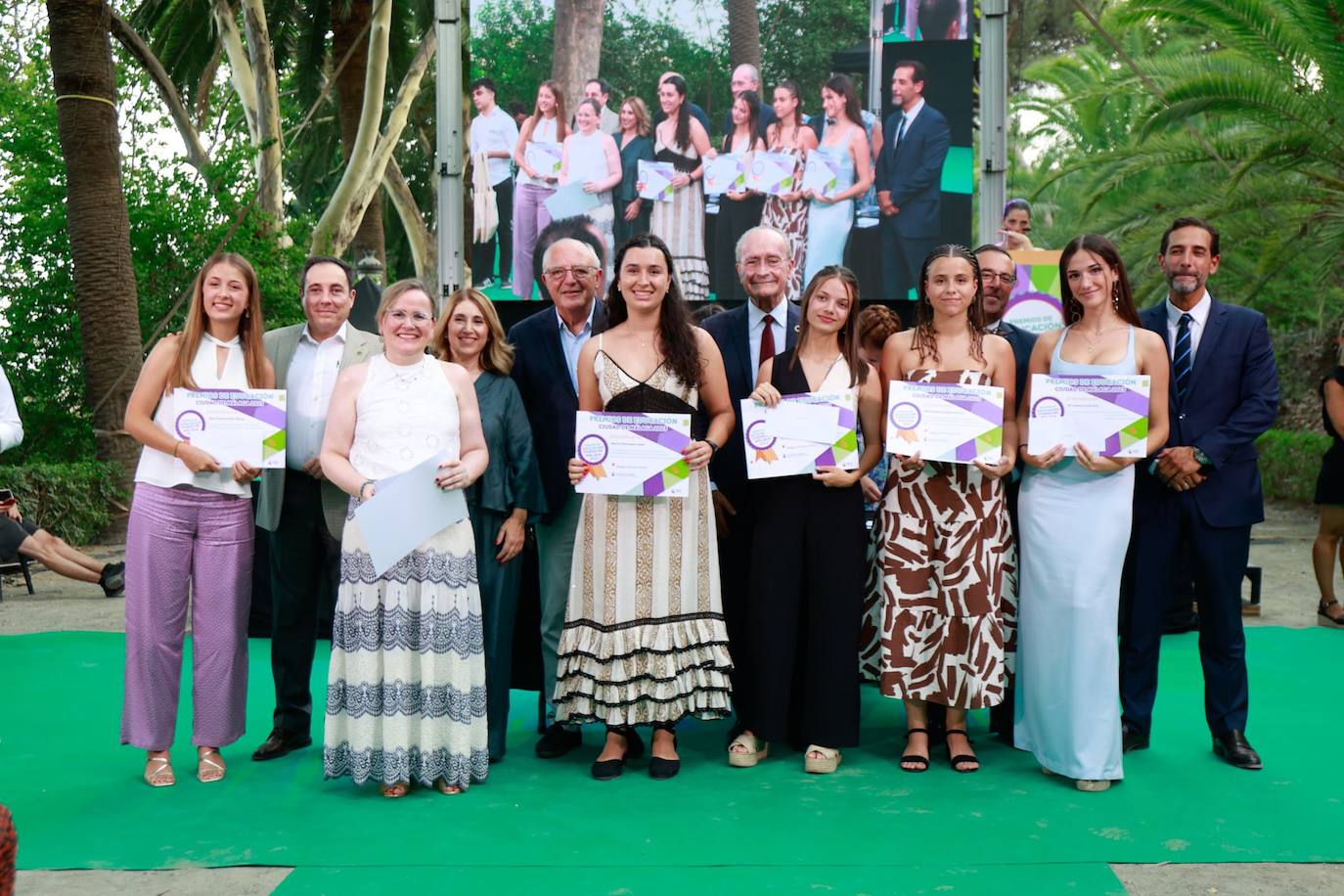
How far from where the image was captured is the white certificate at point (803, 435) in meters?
4.82

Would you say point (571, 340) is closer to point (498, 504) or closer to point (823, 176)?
point (498, 504)

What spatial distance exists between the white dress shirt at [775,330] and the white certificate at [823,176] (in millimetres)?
2348

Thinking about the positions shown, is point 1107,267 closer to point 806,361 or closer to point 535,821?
point 806,361

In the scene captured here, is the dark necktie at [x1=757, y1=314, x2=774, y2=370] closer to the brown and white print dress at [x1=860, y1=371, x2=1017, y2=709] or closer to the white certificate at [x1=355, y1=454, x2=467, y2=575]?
the brown and white print dress at [x1=860, y1=371, x2=1017, y2=709]

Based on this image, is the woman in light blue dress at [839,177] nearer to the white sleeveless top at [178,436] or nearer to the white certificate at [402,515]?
the white certificate at [402,515]

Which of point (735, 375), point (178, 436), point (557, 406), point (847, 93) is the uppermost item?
point (847, 93)

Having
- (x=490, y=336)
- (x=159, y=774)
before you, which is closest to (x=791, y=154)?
(x=490, y=336)

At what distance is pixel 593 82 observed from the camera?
785 cm

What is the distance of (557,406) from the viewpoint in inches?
210

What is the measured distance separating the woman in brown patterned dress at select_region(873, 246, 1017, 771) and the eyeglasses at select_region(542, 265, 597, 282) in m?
1.39

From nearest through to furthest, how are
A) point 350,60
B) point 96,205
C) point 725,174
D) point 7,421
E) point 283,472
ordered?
point 7,421
point 283,472
point 725,174
point 96,205
point 350,60

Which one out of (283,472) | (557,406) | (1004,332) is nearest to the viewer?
(283,472)

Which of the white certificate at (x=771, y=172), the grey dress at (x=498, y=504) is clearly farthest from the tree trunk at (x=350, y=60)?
the grey dress at (x=498, y=504)

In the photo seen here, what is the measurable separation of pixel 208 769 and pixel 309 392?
59.6 inches
